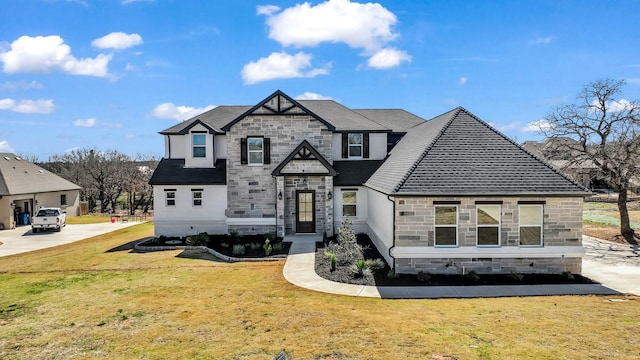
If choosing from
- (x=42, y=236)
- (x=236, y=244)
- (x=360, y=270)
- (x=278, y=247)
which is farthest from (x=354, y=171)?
(x=42, y=236)

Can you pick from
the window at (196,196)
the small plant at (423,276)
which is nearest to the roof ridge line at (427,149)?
the small plant at (423,276)

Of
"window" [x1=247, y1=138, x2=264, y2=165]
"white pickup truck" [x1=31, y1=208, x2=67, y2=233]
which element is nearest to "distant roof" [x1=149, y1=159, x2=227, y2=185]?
"window" [x1=247, y1=138, x2=264, y2=165]

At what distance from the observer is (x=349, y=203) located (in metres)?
22.6

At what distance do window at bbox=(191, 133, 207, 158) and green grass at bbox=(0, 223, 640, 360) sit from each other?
33.8 ft

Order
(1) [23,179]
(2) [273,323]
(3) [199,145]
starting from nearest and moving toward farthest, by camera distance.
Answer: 1. (2) [273,323]
2. (3) [199,145]
3. (1) [23,179]

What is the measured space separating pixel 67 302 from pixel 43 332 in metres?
2.69

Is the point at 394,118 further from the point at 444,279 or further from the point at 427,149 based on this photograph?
the point at 444,279

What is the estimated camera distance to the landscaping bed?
18375mm

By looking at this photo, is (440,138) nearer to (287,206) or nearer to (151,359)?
(287,206)

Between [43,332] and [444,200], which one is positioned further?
[444,200]

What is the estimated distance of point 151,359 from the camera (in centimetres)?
768

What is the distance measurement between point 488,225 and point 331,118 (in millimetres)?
13425

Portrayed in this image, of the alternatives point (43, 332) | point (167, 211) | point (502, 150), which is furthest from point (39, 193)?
point (502, 150)

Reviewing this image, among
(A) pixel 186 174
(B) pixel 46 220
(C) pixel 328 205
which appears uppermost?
(A) pixel 186 174
